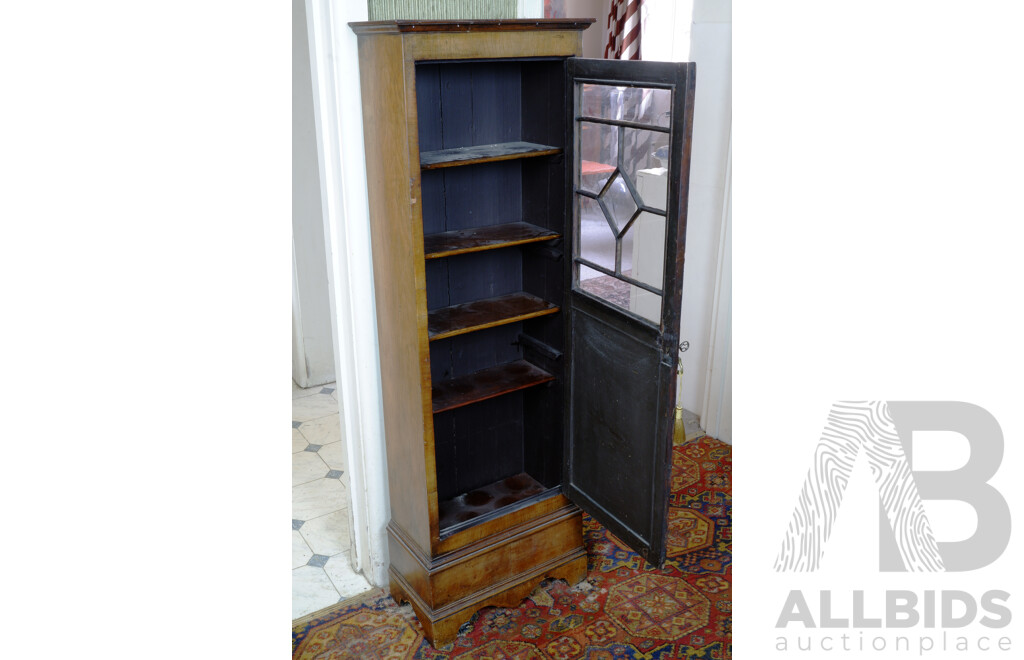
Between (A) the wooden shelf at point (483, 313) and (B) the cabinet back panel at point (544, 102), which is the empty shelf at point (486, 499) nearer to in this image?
(A) the wooden shelf at point (483, 313)

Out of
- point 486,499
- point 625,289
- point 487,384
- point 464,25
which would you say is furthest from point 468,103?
point 486,499

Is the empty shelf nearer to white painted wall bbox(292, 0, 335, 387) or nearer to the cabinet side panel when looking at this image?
the cabinet side panel

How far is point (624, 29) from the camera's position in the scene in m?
4.67

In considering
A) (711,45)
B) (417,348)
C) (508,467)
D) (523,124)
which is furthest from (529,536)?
(711,45)

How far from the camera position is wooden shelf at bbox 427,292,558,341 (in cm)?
269

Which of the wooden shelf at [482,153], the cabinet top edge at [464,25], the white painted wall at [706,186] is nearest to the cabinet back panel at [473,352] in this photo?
the wooden shelf at [482,153]

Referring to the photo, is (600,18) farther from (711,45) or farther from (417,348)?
(417,348)

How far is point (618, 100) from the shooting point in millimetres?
2436

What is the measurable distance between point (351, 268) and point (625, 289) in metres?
0.94

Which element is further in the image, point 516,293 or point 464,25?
point 516,293

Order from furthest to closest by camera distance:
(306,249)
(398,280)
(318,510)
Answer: (306,249) → (318,510) → (398,280)

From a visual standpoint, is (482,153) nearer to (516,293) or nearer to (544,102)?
(544,102)

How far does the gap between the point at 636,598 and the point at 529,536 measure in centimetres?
49

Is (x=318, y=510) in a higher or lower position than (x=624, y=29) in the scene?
lower
